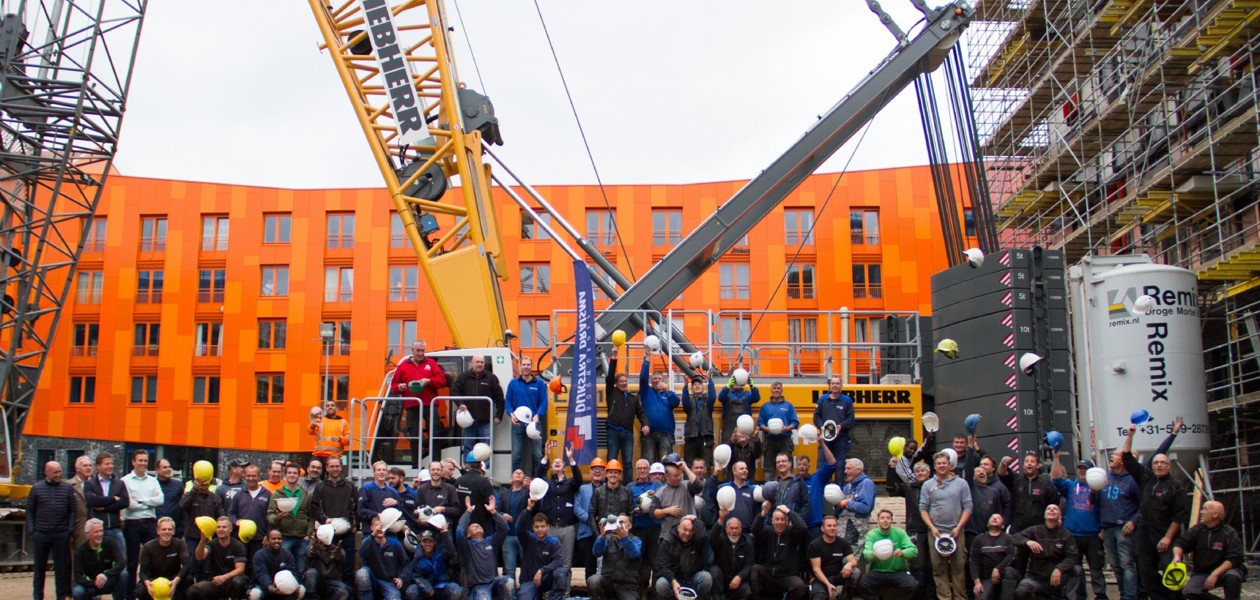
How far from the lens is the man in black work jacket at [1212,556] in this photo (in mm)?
12164

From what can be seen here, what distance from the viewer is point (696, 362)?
1648cm

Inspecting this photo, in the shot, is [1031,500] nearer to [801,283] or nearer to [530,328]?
[801,283]

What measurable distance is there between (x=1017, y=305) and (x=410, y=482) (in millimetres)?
8159

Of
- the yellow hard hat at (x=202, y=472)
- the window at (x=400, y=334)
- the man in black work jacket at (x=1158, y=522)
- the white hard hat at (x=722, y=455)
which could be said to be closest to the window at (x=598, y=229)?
the window at (x=400, y=334)

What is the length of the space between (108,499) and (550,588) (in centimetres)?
507

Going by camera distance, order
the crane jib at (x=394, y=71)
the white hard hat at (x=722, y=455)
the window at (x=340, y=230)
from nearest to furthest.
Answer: the white hard hat at (x=722, y=455), the crane jib at (x=394, y=71), the window at (x=340, y=230)

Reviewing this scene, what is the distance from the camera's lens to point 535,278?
51.5 meters

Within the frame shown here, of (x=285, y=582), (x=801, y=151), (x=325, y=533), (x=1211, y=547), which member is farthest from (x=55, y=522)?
(x=1211, y=547)

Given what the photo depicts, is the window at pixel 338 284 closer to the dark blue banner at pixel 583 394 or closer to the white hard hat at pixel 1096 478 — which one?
the dark blue banner at pixel 583 394

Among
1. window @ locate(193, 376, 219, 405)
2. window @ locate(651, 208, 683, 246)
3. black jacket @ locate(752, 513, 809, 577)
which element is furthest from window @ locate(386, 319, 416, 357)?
black jacket @ locate(752, 513, 809, 577)

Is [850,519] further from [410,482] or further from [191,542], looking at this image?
[191,542]

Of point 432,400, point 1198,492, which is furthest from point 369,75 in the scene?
point 1198,492

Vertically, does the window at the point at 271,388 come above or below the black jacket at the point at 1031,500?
above

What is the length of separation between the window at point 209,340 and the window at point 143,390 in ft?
7.28
